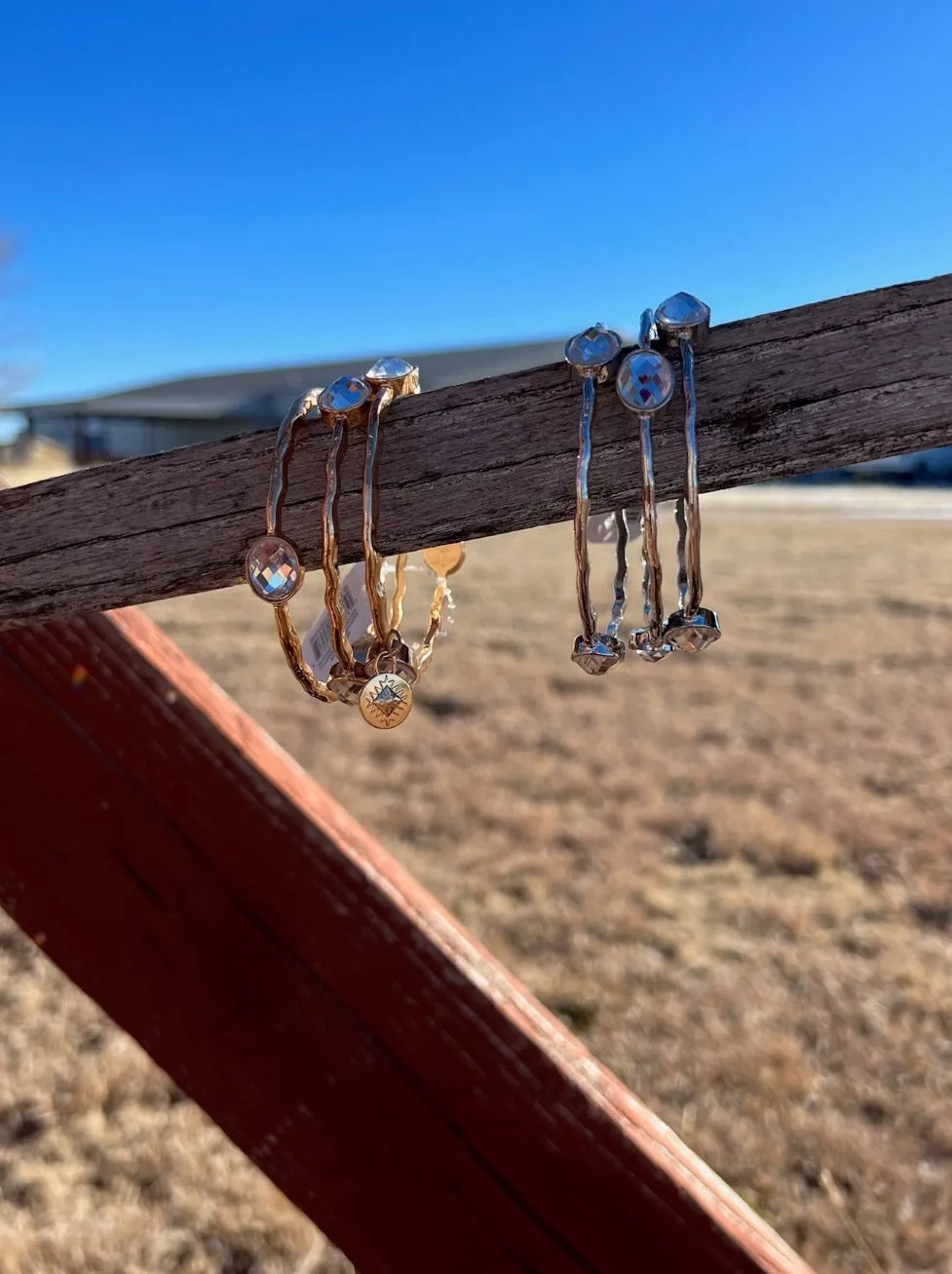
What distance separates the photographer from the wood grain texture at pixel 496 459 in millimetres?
534

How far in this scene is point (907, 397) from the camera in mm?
526

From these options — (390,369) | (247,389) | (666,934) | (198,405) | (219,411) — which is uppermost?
(247,389)

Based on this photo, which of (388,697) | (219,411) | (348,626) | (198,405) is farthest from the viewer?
(198,405)

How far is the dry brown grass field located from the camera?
1677 millimetres

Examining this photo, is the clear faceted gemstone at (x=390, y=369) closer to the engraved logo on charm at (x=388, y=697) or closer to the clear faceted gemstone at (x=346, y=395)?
the clear faceted gemstone at (x=346, y=395)

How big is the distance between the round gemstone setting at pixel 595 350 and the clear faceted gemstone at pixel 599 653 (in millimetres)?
170

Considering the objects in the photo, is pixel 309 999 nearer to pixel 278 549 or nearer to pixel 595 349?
pixel 278 549

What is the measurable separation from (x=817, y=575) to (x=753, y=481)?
29.4 ft

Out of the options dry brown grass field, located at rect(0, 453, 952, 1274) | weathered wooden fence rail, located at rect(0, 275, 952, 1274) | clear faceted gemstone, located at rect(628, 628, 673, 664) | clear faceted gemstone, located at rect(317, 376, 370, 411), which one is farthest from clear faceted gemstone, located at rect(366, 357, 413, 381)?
dry brown grass field, located at rect(0, 453, 952, 1274)

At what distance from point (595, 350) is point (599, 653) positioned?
0.61ft

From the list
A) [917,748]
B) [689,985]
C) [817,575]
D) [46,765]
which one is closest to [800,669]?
[917,748]

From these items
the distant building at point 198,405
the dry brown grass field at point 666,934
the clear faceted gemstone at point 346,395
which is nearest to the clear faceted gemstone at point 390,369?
the clear faceted gemstone at point 346,395

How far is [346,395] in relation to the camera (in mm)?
606

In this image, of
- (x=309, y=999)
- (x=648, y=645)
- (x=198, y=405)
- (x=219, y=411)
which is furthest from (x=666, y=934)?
(x=198, y=405)
